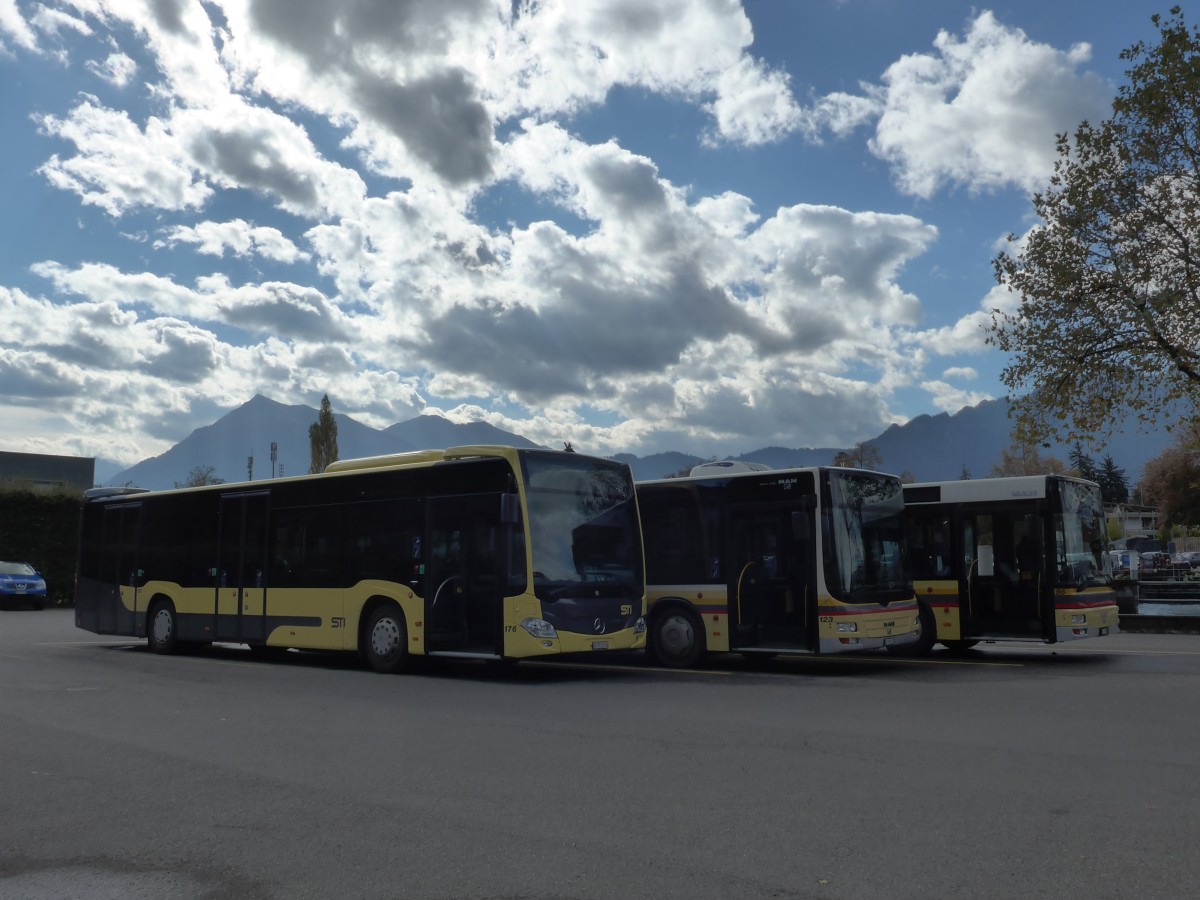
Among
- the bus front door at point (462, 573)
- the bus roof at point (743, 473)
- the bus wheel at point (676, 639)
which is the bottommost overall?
the bus wheel at point (676, 639)

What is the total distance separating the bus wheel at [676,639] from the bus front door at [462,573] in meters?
3.35

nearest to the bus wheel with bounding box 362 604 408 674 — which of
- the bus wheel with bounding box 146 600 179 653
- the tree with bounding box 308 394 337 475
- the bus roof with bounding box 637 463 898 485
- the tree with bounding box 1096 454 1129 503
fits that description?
the bus roof with bounding box 637 463 898 485

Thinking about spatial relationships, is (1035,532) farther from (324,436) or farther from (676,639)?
(324,436)

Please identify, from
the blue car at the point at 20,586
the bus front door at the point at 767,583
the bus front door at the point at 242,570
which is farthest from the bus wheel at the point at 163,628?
the blue car at the point at 20,586

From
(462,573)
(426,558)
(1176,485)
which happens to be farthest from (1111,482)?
(426,558)

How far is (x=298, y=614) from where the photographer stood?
663 inches

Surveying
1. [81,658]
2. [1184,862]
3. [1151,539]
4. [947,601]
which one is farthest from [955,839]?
[1151,539]

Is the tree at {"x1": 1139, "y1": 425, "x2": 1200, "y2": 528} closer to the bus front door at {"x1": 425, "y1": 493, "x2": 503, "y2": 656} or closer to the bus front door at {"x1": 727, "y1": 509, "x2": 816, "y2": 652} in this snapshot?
the bus front door at {"x1": 727, "y1": 509, "x2": 816, "y2": 652}

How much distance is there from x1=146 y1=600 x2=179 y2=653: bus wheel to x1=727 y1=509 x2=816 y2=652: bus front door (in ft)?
32.8

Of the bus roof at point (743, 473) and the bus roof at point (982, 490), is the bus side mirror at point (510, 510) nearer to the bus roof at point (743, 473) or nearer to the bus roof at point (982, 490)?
the bus roof at point (743, 473)

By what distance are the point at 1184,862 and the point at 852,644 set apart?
9450mm

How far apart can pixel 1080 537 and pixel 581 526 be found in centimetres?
828

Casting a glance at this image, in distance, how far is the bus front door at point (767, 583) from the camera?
15.5 metres

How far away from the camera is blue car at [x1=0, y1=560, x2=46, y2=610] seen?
113 ft
